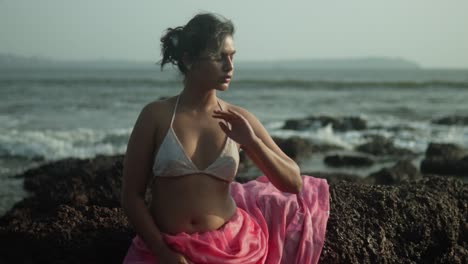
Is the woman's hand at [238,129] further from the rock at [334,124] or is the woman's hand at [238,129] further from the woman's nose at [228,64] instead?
the rock at [334,124]

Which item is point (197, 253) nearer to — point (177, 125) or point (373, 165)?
point (177, 125)

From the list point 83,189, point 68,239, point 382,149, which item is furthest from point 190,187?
point 382,149

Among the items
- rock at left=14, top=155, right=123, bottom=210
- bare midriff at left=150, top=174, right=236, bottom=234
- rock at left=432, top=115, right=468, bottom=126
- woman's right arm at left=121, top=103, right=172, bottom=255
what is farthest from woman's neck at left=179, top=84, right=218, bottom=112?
rock at left=432, top=115, right=468, bottom=126

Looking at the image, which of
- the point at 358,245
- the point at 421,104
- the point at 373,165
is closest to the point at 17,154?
the point at 373,165

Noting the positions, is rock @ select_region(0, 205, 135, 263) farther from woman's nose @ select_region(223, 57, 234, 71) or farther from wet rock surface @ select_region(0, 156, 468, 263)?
woman's nose @ select_region(223, 57, 234, 71)

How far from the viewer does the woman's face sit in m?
2.91

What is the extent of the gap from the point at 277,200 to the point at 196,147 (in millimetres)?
740

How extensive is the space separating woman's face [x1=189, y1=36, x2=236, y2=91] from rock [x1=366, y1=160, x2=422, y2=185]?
6573mm

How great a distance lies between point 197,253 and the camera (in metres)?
2.85

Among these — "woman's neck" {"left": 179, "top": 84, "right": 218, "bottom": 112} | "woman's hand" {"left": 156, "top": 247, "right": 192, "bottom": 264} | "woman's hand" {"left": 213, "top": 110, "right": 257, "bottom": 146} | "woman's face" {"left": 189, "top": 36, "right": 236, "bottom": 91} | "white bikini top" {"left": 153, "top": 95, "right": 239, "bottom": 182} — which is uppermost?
"woman's face" {"left": 189, "top": 36, "right": 236, "bottom": 91}

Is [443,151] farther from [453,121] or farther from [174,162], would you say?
[174,162]

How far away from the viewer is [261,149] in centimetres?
287

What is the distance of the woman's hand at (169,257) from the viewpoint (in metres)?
2.77

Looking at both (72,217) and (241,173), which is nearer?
(72,217)
